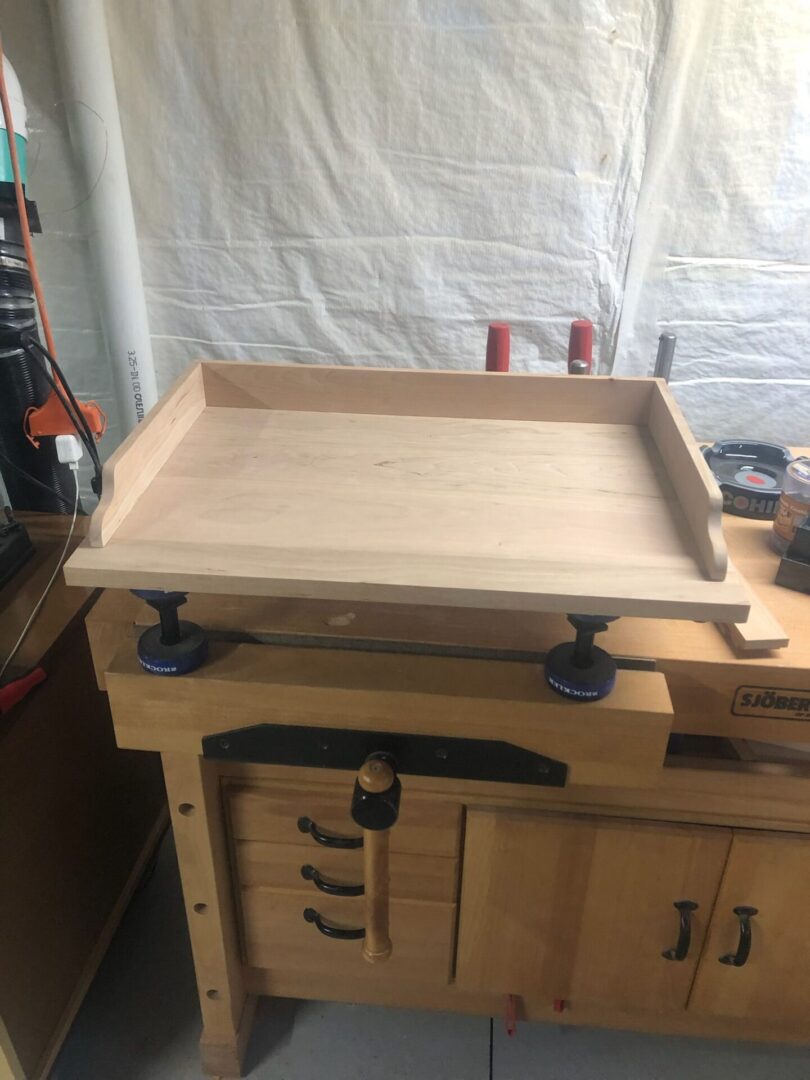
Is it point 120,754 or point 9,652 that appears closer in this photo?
point 9,652

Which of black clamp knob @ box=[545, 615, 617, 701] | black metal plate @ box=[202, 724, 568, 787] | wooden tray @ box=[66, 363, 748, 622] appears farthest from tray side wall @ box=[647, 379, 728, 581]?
black metal plate @ box=[202, 724, 568, 787]

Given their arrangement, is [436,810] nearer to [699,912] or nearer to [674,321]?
[699,912]

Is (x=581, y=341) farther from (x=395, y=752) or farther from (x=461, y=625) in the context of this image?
(x=395, y=752)

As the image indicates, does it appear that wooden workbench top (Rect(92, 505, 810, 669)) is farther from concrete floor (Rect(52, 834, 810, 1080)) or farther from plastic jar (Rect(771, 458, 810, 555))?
concrete floor (Rect(52, 834, 810, 1080))

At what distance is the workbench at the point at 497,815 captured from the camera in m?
0.74

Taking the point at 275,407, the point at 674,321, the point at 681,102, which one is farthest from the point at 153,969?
the point at 681,102

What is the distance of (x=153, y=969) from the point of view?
3.92ft

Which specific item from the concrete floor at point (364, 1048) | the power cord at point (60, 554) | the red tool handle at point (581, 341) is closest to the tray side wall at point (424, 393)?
the red tool handle at point (581, 341)

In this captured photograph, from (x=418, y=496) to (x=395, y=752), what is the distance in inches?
9.9

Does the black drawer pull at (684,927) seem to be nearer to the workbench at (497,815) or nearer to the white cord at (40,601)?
the workbench at (497,815)

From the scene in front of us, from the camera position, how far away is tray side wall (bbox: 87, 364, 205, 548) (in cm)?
65

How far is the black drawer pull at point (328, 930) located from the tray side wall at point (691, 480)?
58 cm

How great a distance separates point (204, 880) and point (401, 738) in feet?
1.11

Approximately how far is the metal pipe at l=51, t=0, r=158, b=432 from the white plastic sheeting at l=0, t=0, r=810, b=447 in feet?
0.10
